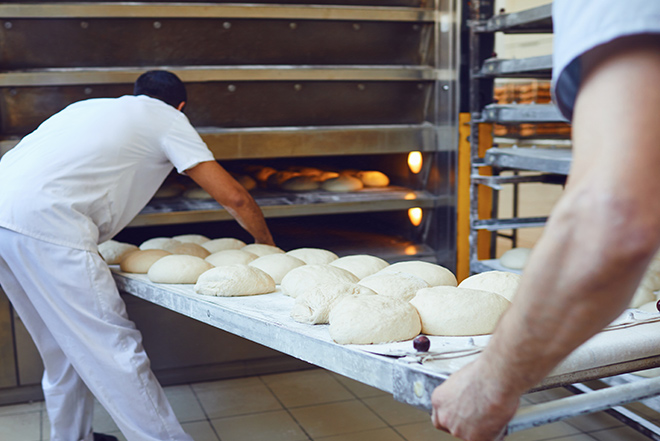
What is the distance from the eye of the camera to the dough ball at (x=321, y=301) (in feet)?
4.16

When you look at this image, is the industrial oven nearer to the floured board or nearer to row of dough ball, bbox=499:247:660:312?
row of dough ball, bbox=499:247:660:312

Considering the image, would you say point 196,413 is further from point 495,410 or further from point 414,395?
point 495,410

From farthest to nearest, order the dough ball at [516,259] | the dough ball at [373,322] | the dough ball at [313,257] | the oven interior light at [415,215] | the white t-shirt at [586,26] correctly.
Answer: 1. the oven interior light at [415,215]
2. the dough ball at [516,259]
3. the dough ball at [313,257]
4. the dough ball at [373,322]
5. the white t-shirt at [586,26]

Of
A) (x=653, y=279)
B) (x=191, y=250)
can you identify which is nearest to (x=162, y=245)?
(x=191, y=250)

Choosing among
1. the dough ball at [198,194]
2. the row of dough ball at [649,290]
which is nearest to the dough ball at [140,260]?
the dough ball at [198,194]

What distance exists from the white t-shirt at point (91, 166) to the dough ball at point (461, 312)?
1090 mm

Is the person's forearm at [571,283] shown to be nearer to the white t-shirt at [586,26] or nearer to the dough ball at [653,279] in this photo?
the white t-shirt at [586,26]

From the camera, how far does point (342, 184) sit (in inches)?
125

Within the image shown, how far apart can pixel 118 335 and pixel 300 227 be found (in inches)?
62.1

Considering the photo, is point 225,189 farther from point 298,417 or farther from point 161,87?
point 298,417

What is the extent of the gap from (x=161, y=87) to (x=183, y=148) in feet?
0.97

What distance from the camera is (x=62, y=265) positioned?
1.85 m

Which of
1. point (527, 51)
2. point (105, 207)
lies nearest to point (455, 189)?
point (105, 207)

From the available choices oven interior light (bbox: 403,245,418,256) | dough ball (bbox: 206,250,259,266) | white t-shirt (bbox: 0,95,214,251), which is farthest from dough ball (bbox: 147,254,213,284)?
oven interior light (bbox: 403,245,418,256)
